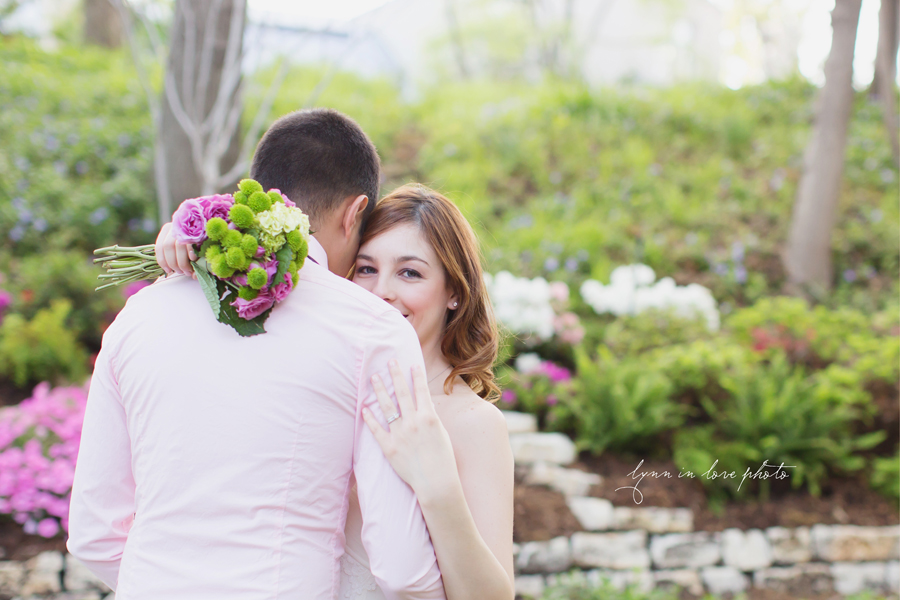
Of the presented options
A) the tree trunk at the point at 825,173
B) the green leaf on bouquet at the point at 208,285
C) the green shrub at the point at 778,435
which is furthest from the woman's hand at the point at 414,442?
the tree trunk at the point at 825,173

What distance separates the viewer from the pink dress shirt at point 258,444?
1.39 m

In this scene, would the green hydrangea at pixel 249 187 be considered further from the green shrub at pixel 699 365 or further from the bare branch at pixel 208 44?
the green shrub at pixel 699 365

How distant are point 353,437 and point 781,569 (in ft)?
13.6

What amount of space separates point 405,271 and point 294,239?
723 mm

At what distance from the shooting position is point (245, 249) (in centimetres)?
139

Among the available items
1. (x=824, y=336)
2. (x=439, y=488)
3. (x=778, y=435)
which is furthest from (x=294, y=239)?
(x=824, y=336)

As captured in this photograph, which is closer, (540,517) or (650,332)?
(540,517)

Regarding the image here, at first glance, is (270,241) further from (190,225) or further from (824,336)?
(824,336)

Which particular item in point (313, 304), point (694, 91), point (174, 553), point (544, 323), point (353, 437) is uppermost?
point (313, 304)

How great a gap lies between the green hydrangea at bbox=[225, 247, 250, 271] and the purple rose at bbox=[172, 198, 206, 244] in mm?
102

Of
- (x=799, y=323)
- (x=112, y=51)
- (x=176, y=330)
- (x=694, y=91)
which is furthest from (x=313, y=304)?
(x=112, y=51)

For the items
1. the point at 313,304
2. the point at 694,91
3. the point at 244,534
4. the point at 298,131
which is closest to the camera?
the point at 244,534

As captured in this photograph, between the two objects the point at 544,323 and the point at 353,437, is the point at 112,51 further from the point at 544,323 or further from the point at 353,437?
the point at 353,437

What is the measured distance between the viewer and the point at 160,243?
150 centimetres
